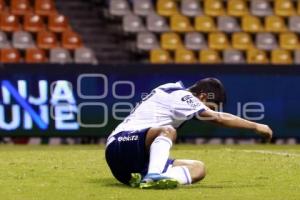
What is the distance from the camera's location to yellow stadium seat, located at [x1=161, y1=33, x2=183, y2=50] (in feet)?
76.1

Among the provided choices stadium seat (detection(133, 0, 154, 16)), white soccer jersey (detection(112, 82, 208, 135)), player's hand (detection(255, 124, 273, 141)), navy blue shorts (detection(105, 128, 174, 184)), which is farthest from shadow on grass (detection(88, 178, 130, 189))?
stadium seat (detection(133, 0, 154, 16))

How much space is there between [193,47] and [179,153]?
8.60m

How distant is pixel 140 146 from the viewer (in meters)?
9.11

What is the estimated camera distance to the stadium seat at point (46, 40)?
22328 millimetres

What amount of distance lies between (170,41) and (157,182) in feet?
47.8

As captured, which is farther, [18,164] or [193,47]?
[193,47]

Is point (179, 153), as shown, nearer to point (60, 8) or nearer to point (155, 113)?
point (155, 113)

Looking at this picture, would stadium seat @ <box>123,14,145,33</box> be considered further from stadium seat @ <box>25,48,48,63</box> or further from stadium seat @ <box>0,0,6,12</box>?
stadium seat @ <box>0,0,6,12</box>

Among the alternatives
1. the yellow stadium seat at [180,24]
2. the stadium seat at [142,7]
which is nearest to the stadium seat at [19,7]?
the stadium seat at [142,7]

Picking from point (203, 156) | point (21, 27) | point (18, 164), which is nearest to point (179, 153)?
point (203, 156)

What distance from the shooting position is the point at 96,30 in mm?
23969

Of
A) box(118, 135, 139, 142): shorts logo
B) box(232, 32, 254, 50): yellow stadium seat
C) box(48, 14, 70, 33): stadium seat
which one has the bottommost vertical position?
box(232, 32, 254, 50): yellow stadium seat

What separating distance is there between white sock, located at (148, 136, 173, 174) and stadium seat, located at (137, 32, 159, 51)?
552 inches

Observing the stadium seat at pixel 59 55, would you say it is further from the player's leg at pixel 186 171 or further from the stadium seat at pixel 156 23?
the player's leg at pixel 186 171
